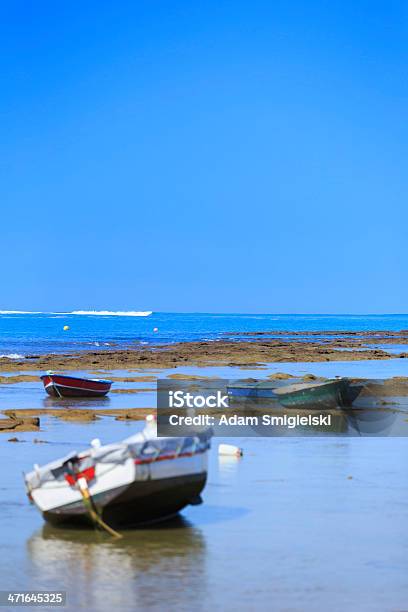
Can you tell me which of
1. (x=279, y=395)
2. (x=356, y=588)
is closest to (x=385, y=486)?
(x=356, y=588)

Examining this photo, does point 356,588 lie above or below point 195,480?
below

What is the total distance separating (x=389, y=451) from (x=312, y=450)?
6.25 ft

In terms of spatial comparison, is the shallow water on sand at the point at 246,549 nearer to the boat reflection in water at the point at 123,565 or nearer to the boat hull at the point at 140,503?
the boat reflection in water at the point at 123,565

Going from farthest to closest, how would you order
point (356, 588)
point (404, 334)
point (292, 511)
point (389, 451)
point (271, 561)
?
point (404, 334) → point (389, 451) → point (292, 511) → point (271, 561) → point (356, 588)

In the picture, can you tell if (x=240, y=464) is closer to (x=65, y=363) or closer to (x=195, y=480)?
(x=195, y=480)

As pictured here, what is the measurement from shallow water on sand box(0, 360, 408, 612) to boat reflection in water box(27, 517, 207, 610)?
0.02 meters

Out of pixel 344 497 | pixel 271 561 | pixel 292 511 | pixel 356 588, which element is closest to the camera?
pixel 356 588

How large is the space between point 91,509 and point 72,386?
2241 cm

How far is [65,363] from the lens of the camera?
6009 centimetres

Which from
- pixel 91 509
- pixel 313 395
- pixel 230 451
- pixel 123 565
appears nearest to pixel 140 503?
pixel 91 509

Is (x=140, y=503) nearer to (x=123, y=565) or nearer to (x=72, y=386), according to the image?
(x=123, y=565)

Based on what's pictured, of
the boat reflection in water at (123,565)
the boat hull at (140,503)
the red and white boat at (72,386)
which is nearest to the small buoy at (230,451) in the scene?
the boat reflection in water at (123,565)

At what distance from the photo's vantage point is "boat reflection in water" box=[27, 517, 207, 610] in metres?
13.1

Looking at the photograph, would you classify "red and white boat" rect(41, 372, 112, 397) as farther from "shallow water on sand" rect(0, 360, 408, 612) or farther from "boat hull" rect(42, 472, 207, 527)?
"boat hull" rect(42, 472, 207, 527)
